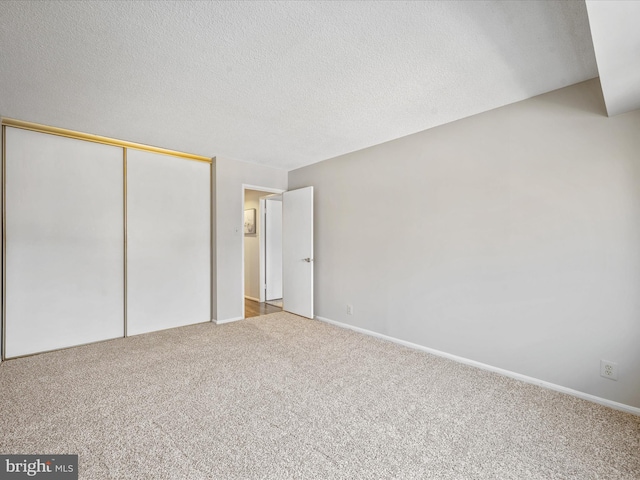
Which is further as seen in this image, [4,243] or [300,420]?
[4,243]

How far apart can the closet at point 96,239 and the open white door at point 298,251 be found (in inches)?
47.3

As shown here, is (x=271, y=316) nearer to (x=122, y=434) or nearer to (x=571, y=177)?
(x=122, y=434)

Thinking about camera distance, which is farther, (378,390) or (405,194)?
(405,194)

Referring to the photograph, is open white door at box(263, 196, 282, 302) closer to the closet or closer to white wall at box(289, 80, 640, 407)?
the closet

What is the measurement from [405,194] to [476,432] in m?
2.32

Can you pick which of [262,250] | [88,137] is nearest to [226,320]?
[262,250]

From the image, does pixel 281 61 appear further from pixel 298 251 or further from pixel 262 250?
pixel 262 250

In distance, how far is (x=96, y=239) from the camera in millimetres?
3498

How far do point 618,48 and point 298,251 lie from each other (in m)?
3.87

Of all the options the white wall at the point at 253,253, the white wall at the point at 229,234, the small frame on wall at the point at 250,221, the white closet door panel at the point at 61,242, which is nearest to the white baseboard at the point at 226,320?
the white wall at the point at 229,234

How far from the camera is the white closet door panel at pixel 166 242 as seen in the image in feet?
12.4

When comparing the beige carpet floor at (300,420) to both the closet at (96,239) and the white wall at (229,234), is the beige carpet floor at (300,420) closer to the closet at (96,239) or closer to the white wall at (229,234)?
the closet at (96,239)

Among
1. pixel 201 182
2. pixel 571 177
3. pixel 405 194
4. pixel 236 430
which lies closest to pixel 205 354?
pixel 236 430

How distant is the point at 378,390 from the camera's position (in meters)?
2.42
